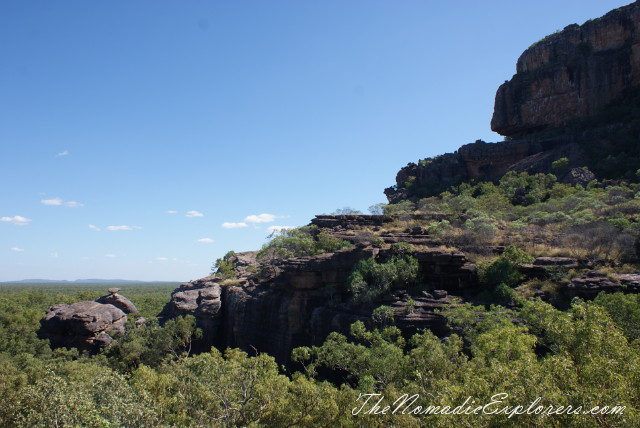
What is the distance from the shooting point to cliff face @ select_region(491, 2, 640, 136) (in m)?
54.9

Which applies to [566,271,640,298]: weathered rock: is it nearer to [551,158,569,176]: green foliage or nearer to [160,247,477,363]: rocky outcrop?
[160,247,477,363]: rocky outcrop

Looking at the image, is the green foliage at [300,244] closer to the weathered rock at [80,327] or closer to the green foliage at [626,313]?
the weathered rock at [80,327]

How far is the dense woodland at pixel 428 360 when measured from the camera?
777cm

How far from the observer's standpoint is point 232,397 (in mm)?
13117

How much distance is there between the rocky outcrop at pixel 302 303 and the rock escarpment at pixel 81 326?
19.9ft

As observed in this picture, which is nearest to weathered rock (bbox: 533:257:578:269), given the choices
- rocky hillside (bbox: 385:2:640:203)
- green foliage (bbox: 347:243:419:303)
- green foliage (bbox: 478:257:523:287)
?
green foliage (bbox: 478:257:523:287)

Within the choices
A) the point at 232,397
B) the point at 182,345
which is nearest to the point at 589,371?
the point at 232,397

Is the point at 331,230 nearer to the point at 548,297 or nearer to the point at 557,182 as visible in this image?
the point at 548,297

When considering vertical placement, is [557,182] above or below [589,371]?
above

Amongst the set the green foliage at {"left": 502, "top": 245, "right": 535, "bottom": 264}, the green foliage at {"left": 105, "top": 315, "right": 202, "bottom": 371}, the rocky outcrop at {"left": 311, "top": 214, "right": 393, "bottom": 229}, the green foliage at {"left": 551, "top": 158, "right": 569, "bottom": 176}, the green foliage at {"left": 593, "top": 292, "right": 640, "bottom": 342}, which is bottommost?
the green foliage at {"left": 105, "top": 315, "right": 202, "bottom": 371}

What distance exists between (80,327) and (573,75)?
68.1m

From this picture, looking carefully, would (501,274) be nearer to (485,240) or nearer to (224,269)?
(485,240)

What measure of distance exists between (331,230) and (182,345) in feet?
52.6

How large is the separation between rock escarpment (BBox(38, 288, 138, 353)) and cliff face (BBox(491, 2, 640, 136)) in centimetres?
6093
